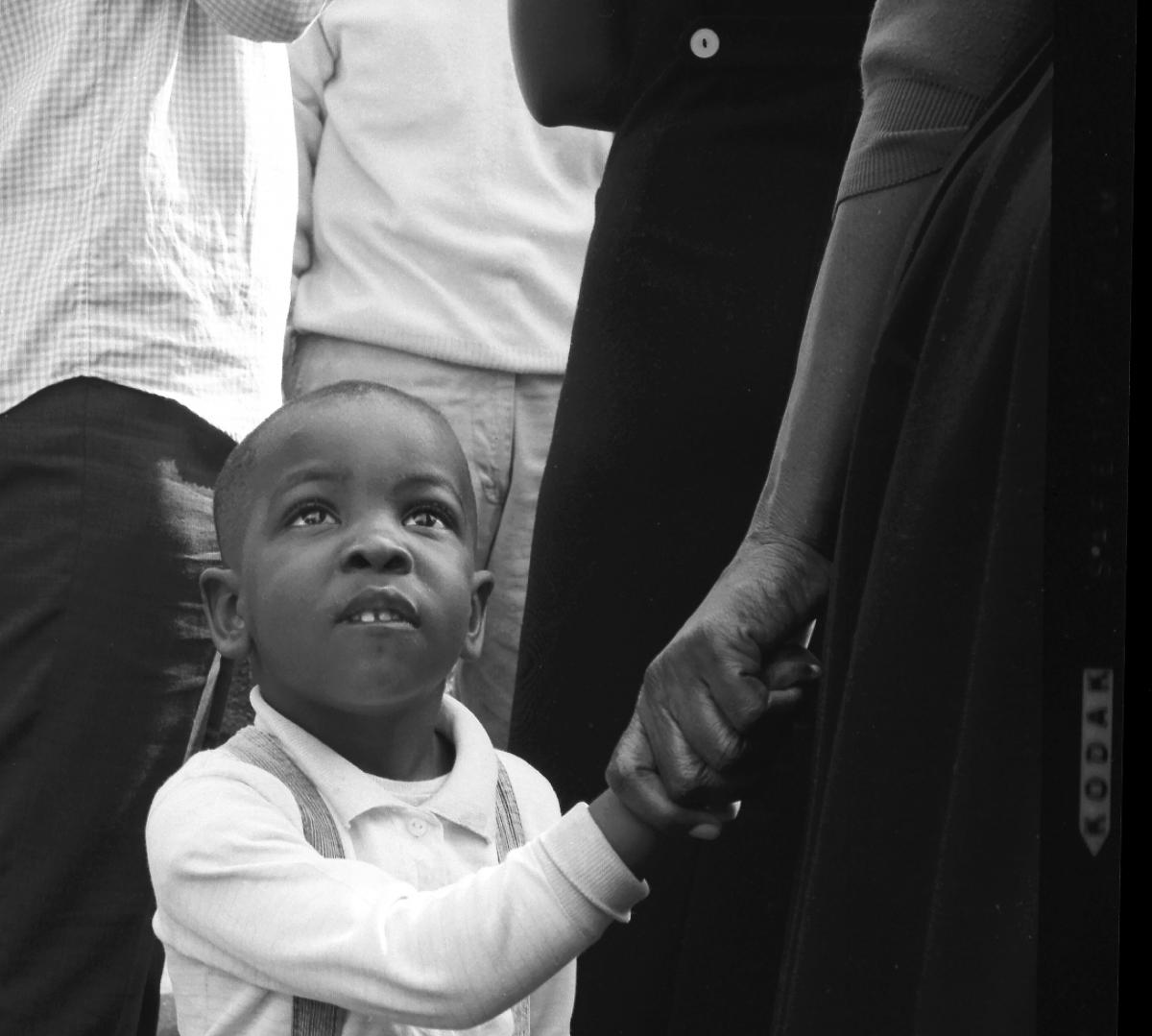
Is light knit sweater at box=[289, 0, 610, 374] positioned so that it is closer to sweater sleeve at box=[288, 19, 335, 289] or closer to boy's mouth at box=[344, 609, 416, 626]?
sweater sleeve at box=[288, 19, 335, 289]

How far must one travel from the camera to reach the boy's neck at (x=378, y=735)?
1.60 metres

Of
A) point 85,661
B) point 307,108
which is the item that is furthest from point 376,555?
point 307,108

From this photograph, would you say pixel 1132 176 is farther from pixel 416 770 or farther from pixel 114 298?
pixel 114 298

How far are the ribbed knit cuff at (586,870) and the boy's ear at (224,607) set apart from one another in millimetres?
406

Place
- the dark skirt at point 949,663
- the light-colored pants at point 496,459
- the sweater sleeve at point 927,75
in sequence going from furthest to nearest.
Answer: the light-colored pants at point 496,459, the sweater sleeve at point 927,75, the dark skirt at point 949,663

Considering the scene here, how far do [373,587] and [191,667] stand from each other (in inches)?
28.9

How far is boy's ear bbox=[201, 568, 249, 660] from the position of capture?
5.57 feet

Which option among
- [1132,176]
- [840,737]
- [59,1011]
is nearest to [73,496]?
[59,1011]

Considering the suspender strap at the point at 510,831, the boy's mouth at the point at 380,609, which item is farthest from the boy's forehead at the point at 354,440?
the suspender strap at the point at 510,831

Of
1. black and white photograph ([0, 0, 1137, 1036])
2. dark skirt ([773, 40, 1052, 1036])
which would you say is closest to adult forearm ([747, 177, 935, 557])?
black and white photograph ([0, 0, 1137, 1036])

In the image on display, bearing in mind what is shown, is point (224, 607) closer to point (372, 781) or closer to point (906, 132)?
point (372, 781)

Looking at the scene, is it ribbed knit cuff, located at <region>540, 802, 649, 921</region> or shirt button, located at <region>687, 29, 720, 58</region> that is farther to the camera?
shirt button, located at <region>687, 29, 720, 58</region>

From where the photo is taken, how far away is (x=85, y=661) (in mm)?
2172

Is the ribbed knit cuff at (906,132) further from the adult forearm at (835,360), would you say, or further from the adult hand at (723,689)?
the adult hand at (723,689)
